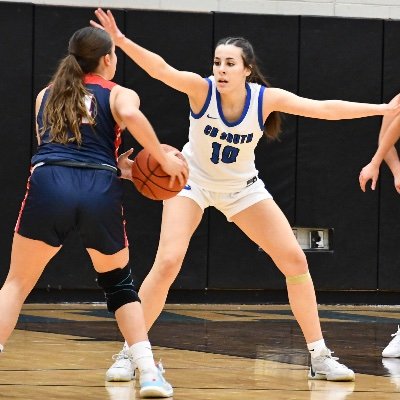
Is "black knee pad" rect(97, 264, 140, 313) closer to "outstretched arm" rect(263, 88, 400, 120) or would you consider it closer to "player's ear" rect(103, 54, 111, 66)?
"player's ear" rect(103, 54, 111, 66)

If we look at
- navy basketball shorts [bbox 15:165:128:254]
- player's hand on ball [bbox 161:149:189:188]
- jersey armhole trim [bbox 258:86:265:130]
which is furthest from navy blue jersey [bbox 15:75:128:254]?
jersey armhole trim [bbox 258:86:265:130]

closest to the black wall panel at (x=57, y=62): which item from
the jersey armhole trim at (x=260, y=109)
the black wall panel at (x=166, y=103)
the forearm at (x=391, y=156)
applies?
the black wall panel at (x=166, y=103)

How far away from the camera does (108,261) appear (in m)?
5.59

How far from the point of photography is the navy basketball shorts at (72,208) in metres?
5.41

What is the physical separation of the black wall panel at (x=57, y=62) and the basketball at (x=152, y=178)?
251 inches

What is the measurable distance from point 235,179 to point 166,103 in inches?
234

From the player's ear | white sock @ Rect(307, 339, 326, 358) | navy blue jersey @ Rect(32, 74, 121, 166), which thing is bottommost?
white sock @ Rect(307, 339, 326, 358)

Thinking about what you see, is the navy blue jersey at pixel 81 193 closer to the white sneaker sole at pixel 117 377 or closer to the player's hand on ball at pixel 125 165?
the player's hand on ball at pixel 125 165

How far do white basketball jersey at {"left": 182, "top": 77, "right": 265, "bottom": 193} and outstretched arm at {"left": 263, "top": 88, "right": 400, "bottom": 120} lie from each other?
74 millimetres

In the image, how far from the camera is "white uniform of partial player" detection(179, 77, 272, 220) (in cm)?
652

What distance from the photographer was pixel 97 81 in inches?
224

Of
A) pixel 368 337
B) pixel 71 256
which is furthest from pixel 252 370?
pixel 71 256

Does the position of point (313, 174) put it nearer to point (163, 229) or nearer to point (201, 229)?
point (201, 229)

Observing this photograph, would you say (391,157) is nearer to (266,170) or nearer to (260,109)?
(260,109)
